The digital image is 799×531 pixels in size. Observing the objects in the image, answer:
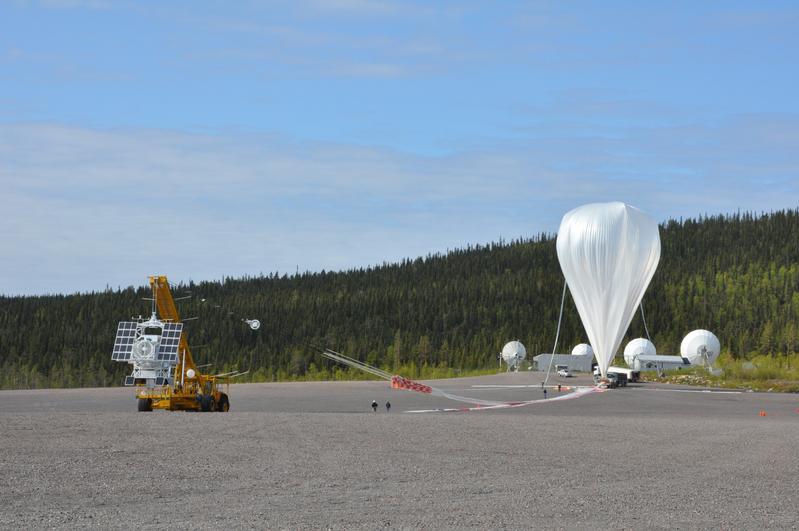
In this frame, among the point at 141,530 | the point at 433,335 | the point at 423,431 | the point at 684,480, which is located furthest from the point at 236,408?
the point at 433,335

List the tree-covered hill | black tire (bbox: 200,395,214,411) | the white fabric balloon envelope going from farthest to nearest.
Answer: the tree-covered hill, the white fabric balloon envelope, black tire (bbox: 200,395,214,411)

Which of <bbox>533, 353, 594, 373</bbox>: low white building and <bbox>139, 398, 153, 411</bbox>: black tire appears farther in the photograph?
<bbox>533, 353, 594, 373</bbox>: low white building

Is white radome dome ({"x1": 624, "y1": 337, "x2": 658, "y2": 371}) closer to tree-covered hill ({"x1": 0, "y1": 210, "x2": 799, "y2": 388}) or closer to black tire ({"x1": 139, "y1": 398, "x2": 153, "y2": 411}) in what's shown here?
tree-covered hill ({"x1": 0, "y1": 210, "x2": 799, "y2": 388})

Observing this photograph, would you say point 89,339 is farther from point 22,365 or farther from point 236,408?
point 236,408

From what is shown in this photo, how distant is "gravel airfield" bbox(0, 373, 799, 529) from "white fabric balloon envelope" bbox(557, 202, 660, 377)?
25.3 m

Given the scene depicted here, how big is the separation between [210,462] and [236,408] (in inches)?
1137

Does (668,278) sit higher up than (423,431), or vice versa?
(668,278)

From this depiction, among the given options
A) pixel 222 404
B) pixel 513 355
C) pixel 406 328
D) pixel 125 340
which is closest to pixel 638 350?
pixel 513 355

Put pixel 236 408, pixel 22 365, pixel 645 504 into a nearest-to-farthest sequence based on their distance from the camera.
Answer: pixel 645 504 < pixel 236 408 < pixel 22 365

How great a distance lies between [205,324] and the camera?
589 ft

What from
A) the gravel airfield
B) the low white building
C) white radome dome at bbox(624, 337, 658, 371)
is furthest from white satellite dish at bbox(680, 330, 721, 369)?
the gravel airfield

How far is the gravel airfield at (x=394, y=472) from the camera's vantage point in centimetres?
1725

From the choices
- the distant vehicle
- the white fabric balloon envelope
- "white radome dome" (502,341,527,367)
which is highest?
the white fabric balloon envelope

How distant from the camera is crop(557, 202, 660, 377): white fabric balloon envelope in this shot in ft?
220
